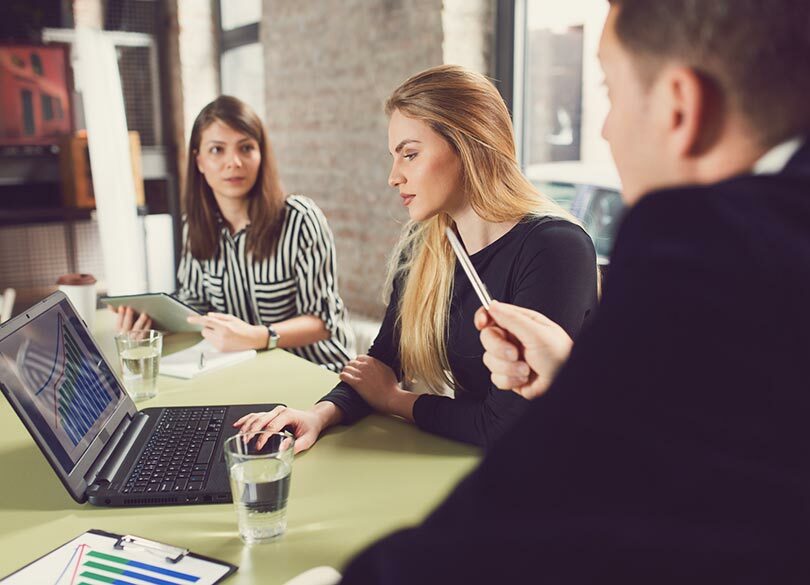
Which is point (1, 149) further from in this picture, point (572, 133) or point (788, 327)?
point (788, 327)

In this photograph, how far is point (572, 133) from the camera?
3074 mm

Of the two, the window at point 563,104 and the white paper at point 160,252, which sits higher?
the window at point 563,104

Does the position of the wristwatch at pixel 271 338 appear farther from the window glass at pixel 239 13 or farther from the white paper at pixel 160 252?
the white paper at pixel 160 252

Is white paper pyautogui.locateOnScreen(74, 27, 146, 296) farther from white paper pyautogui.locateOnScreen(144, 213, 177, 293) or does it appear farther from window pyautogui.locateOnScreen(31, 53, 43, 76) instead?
white paper pyautogui.locateOnScreen(144, 213, 177, 293)

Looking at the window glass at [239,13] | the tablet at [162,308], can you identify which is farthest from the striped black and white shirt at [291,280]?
the window glass at [239,13]

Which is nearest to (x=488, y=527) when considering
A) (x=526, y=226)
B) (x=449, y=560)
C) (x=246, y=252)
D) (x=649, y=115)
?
(x=449, y=560)

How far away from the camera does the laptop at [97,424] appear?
3.45ft

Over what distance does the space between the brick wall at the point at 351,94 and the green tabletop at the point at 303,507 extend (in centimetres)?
202

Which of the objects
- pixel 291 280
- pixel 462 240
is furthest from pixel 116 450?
pixel 291 280

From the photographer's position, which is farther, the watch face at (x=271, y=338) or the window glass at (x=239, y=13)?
the window glass at (x=239, y=13)

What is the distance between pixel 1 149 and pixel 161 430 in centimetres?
406

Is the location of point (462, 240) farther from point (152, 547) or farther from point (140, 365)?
point (152, 547)

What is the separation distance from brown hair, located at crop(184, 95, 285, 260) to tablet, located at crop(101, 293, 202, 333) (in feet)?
1.13

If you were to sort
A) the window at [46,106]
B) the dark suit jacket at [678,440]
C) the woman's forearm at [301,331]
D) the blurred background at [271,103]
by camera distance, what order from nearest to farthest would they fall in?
the dark suit jacket at [678,440]
the woman's forearm at [301,331]
the blurred background at [271,103]
the window at [46,106]
